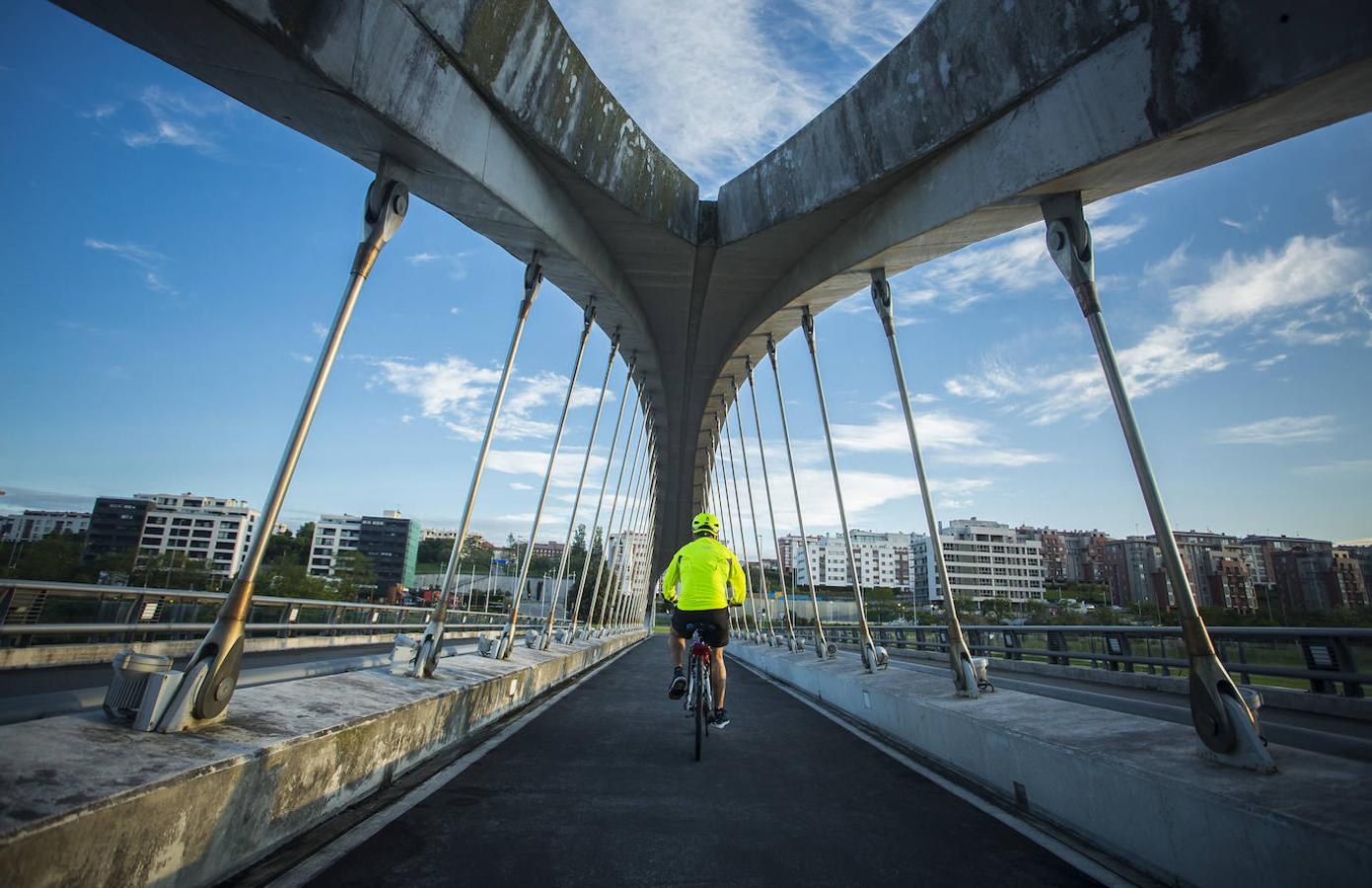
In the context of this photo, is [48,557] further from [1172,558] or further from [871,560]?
[871,560]

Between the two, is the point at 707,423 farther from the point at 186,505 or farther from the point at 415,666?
the point at 186,505

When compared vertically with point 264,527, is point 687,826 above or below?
below

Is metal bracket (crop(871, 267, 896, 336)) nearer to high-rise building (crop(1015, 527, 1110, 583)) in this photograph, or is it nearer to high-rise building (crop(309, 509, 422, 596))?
high-rise building (crop(1015, 527, 1110, 583))

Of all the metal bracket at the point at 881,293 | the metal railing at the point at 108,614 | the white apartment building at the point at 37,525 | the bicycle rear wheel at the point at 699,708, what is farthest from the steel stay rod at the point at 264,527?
the white apartment building at the point at 37,525

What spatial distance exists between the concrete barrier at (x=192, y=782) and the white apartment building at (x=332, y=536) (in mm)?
164674

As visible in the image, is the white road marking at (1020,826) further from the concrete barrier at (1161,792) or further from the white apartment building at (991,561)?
the white apartment building at (991,561)

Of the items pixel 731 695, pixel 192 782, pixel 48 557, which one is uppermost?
pixel 48 557

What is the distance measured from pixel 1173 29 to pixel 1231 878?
5.63 meters

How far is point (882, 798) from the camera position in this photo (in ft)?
15.6

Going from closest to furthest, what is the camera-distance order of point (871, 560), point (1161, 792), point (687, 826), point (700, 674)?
point (1161, 792)
point (687, 826)
point (700, 674)
point (871, 560)

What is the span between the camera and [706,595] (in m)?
7.09

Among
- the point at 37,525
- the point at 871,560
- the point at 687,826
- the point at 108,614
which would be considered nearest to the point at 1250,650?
the point at 687,826

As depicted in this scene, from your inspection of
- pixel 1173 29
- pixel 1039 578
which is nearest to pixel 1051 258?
pixel 1173 29

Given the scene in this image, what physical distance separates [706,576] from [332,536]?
173238 millimetres
